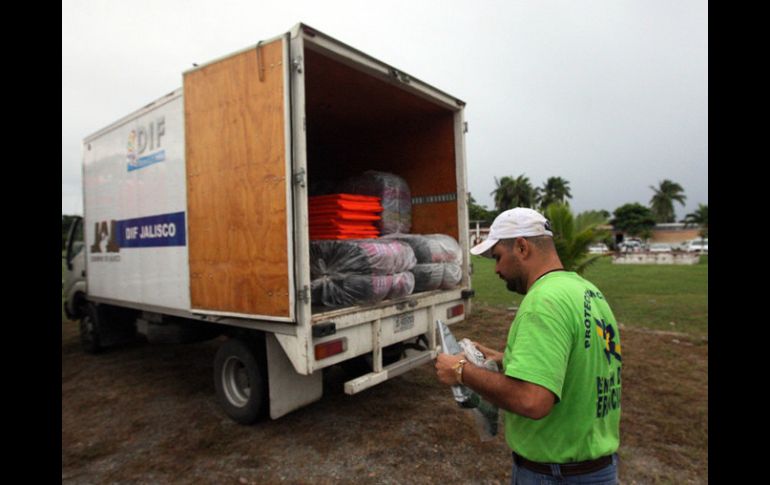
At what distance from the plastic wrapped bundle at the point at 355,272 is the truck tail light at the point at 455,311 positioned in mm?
774

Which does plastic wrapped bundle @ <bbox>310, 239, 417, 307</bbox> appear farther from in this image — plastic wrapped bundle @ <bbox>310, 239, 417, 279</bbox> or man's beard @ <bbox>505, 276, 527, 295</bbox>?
man's beard @ <bbox>505, 276, 527, 295</bbox>

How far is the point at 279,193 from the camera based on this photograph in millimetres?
3230

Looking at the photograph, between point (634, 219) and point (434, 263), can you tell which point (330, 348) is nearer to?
point (434, 263)

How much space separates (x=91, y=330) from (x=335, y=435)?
4.74 meters

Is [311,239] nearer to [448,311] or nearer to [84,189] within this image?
[448,311]

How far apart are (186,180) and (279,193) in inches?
50.0

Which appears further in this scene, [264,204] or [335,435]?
[335,435]

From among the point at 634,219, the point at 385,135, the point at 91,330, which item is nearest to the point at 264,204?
the point at 385,135

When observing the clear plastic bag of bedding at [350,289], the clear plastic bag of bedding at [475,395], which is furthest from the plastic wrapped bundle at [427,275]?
the clear plastic bag of bedding at [475,395]

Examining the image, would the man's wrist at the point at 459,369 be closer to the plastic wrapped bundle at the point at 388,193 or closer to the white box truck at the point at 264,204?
the white box truck at the point at 264,204

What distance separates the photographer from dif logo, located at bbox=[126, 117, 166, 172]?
4.35m

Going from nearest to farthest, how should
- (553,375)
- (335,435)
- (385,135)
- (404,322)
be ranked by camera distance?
(553,375)
(335,435)
(404,322)
(385,135)

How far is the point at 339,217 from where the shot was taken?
428 cm

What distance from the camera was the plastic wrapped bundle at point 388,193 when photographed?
197 inches
